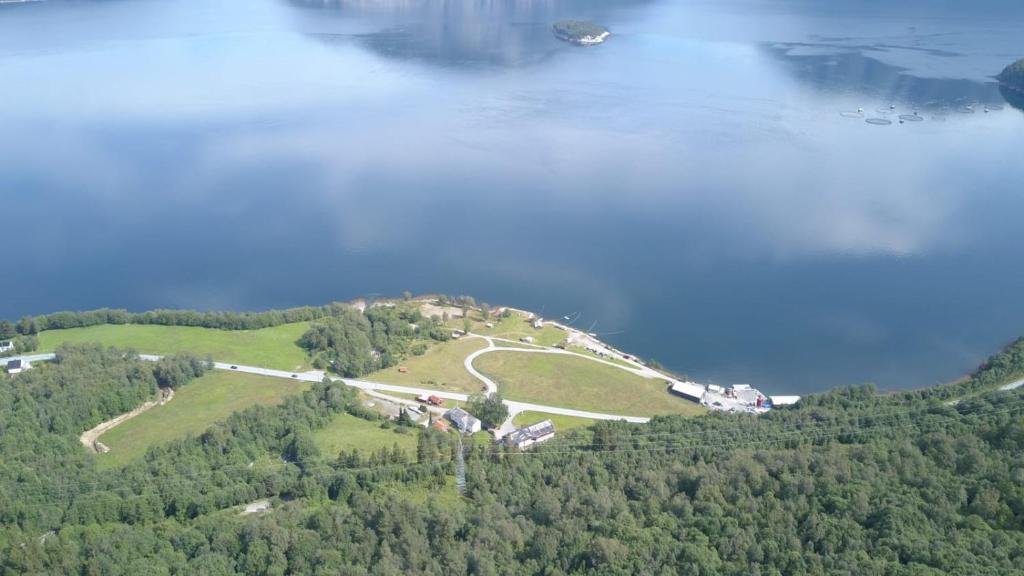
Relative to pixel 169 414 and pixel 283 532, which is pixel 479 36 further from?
pixel 283 532

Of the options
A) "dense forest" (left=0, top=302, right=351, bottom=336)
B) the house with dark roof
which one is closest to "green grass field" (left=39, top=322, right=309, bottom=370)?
"dense forest" (left=0, top=302, right=351, bottom=336)

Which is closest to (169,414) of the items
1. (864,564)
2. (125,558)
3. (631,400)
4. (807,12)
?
(125,558)

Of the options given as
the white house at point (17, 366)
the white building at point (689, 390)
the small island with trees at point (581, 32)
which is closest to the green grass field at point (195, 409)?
the white house at point (17, 366)

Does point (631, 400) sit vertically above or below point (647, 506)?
below

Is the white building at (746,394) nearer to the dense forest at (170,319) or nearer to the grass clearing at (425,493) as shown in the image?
the grass clearing at (425,493)

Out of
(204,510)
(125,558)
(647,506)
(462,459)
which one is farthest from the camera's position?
(462,459)

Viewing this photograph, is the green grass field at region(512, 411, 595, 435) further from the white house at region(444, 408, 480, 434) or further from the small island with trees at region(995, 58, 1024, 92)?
the small island with trees at region(995, 58, 1024, 92)

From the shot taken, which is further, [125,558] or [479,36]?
[479,36]

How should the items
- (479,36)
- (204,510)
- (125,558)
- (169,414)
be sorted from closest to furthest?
1. (125,558)
2. (204,510)
3. (169,414)
4. (479,36)
